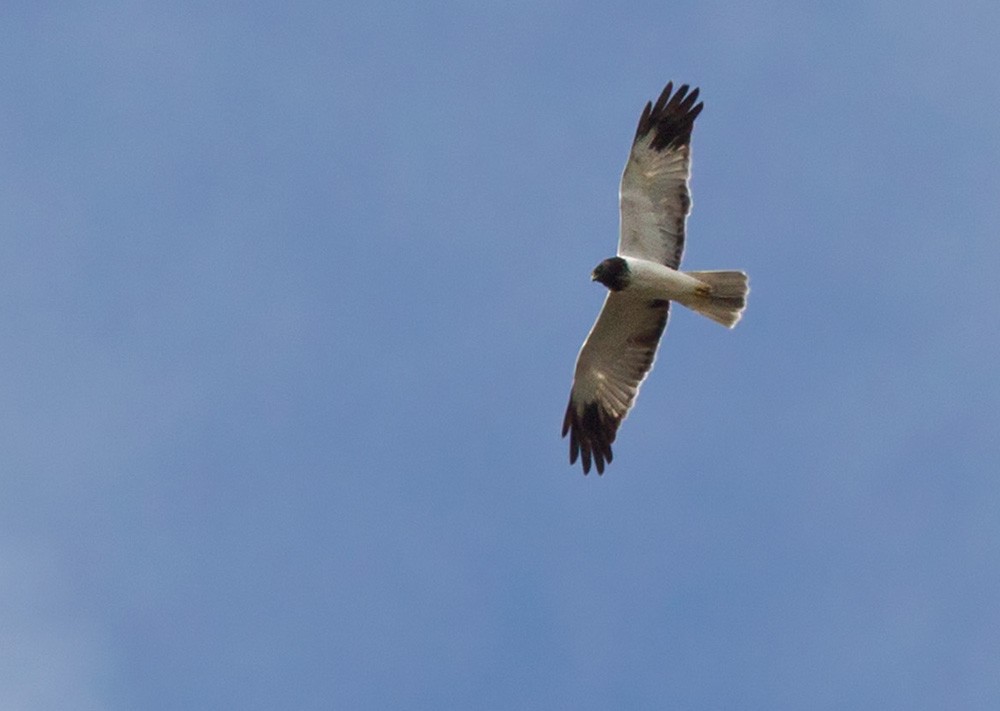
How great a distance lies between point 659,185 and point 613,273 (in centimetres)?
110

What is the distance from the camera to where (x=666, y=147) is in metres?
21.8

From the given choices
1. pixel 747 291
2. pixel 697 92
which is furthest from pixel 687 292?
pixel 697 92

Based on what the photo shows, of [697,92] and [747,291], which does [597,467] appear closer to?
[747,291]

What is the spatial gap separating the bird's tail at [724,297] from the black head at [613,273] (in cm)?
77

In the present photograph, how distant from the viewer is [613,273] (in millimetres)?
21500

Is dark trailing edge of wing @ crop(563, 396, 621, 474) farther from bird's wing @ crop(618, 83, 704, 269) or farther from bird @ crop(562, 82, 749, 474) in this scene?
bird's wing @ crop(618, 83, 704, 269)

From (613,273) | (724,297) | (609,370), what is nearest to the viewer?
(613,273)

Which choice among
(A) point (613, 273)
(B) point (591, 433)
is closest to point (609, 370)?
(B) point (591, 433)

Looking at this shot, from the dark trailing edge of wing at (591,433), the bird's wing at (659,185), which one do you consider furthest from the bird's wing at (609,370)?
the bird's wing at (659,185)

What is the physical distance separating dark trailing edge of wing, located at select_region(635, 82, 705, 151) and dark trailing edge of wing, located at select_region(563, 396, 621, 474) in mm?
3198

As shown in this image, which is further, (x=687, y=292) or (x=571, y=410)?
(x=571, y=410)

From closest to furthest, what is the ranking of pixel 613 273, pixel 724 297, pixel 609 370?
pixel 613 273
pixel 724 297
pixel 609 370

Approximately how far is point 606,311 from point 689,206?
1.47m

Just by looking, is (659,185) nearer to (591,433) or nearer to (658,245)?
(658,245)
